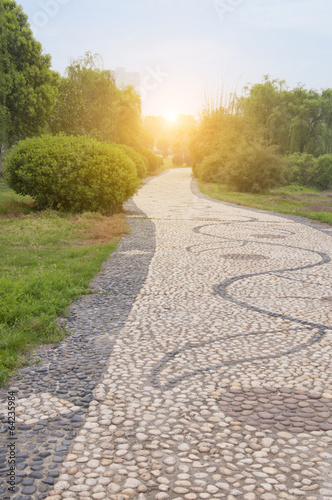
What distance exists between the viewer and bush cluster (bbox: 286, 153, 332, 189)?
30.0m

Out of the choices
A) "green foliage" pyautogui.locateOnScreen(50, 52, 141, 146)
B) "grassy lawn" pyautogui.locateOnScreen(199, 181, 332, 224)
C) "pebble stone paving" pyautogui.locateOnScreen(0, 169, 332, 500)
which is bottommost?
"grassy lawn" pyautogui.locateOnScreen(199, 181, 332, 224)

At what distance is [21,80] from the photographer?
2091cm

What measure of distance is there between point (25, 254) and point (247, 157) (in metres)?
20.2

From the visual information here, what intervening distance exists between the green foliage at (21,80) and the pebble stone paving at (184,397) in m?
18.0

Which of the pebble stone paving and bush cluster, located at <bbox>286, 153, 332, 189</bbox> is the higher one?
bush cluster, located at <bbox>286, 153, 332, 189</bbox>

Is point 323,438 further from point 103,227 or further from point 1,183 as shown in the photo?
point 1,183

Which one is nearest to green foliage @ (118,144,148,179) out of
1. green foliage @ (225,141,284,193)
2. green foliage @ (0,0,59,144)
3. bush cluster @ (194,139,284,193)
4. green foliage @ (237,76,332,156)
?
green foliage @ (0,0,59,144)

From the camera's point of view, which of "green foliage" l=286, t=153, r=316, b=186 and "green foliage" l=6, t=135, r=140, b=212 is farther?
"green foliage" l=286, t=153, r=316, b=186

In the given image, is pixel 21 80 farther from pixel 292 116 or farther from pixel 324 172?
pixel 292 116

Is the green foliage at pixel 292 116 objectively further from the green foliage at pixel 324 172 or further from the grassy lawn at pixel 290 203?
the grassy lawn at pixel 290 203

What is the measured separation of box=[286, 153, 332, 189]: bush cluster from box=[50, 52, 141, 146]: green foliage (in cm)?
1240

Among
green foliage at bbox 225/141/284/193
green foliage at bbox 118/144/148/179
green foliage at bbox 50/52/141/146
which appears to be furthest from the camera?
green foliage at bbox 118/144/148/179

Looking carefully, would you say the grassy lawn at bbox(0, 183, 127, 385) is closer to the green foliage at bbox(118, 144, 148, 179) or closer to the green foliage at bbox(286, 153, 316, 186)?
the green foliage at bbox(118, 144, 148, 179)

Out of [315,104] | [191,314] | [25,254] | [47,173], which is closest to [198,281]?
[191,314]
